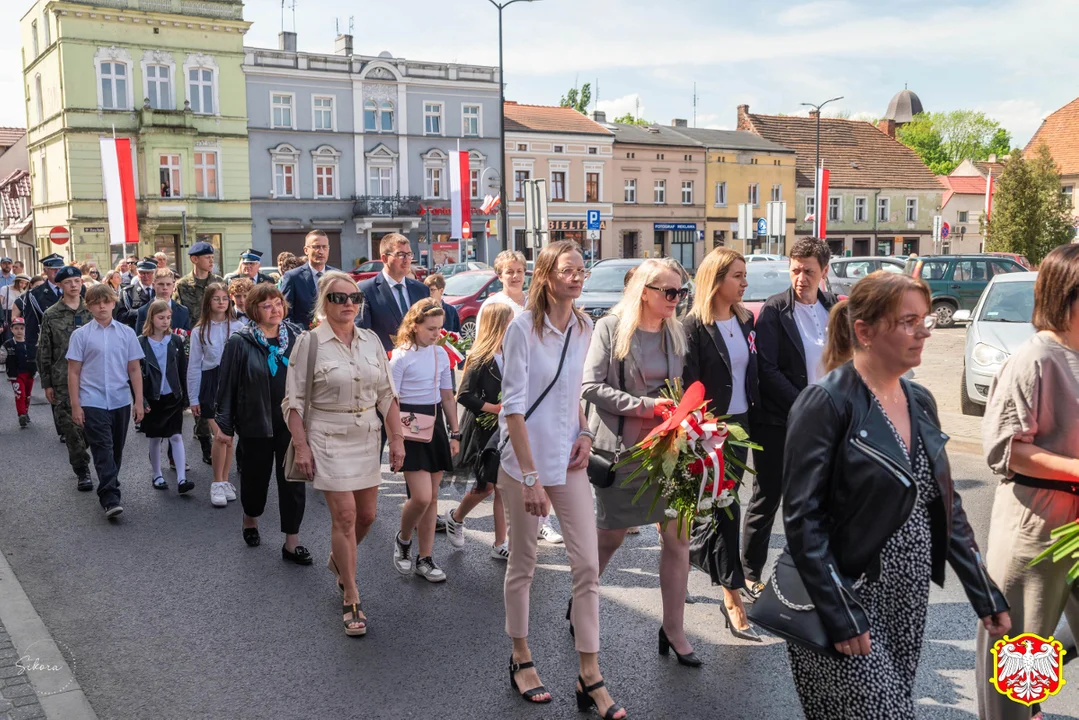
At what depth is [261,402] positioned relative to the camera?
671 centimetres

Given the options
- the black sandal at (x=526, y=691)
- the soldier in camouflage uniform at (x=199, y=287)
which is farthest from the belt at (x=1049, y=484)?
the soldier in camouflage uniform at (x=199, y=287)

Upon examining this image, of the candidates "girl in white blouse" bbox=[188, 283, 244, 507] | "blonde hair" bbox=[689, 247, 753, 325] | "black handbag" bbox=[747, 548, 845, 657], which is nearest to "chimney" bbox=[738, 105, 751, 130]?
"girl in white blouse" bbox=[188, 283, 244, 507]

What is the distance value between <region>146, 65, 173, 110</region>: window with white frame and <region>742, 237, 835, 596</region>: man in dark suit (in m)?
44.3

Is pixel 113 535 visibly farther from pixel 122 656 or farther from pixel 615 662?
pixel 615 662

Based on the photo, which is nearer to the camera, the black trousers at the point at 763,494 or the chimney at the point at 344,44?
the black trousers at the point at 763,494

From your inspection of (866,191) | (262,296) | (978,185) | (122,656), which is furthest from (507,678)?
(978,185)

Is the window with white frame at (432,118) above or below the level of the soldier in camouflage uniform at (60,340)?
above

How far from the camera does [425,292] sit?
7.81 m

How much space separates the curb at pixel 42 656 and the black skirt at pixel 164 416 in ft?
8.56

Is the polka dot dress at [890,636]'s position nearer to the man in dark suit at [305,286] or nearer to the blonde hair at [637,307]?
the blonde hair at [637,307]

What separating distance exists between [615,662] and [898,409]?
2.45m

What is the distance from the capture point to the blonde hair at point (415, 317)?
20.4ft

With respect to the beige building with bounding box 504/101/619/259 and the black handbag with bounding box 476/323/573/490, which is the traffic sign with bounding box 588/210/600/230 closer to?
the black handbag with bounding box 476/323/573/490

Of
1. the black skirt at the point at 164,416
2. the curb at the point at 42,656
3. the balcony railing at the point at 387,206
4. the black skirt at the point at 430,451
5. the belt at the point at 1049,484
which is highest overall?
the balcony railing at the point at 387,206
